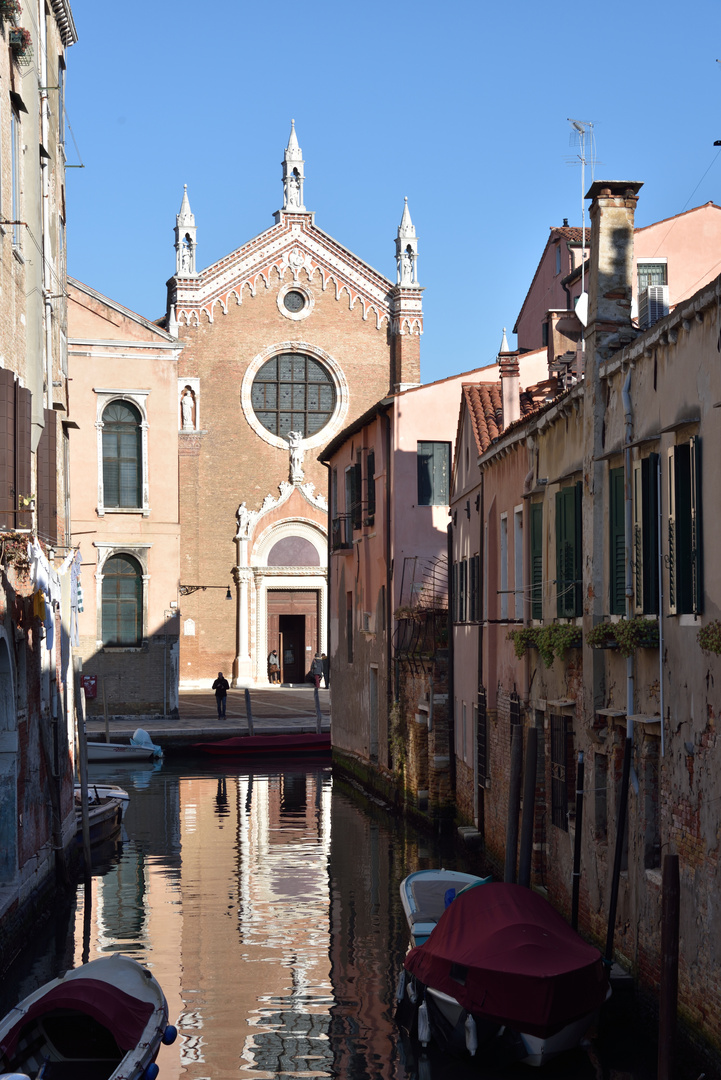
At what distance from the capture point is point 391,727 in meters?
25.8

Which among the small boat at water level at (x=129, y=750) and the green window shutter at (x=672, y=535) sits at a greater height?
the green window shutter at (x=672, y=535)

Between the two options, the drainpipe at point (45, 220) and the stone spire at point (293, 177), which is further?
the stone spire at point (293, 177)

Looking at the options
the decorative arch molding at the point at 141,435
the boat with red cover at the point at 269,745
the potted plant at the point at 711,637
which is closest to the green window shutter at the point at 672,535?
the potted plant at the point at 711,637

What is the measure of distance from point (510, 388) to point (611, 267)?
244 inches

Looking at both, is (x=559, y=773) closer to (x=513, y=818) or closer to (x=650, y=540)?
(x=513, y=818)

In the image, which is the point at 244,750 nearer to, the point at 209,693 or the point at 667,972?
the point at 209,693

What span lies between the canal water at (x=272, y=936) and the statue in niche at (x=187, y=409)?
60.4ft

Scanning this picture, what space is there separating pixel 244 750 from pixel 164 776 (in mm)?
2711

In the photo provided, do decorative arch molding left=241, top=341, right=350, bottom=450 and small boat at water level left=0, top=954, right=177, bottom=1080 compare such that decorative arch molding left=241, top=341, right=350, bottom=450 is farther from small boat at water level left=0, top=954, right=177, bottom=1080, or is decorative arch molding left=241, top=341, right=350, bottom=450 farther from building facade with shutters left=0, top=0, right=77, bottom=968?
small boat at water level left=0, top=954, right=177, bottom=1080

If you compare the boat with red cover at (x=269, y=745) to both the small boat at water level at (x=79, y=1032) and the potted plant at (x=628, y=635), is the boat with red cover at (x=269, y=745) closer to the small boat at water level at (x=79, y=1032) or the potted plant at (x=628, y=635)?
the potted plant at (x=628, y=635)

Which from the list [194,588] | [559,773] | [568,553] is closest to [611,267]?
[568,553]

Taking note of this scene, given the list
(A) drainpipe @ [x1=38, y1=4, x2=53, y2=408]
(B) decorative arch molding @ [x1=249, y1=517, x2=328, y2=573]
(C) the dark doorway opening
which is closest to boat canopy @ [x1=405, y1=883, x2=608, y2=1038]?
(A) drainpipe @ [x1=38, y1=4, x2=53, y2=408]

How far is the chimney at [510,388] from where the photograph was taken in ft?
63.0

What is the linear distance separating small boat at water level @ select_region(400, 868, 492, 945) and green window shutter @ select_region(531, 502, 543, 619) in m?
3.14
